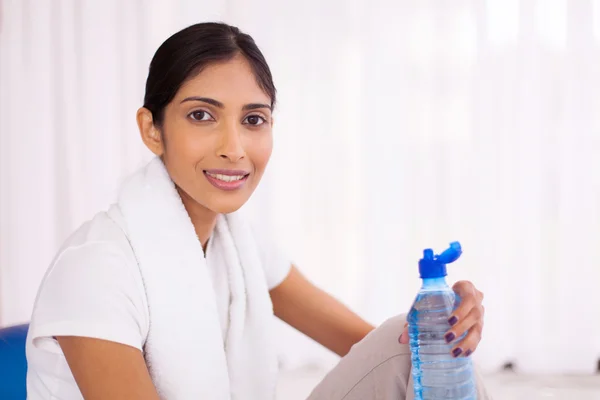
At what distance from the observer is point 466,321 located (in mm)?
1077

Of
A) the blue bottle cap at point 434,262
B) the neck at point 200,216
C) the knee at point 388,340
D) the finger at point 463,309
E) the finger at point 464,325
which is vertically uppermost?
the neck at point 200,216

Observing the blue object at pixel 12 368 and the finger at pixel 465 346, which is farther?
the blue object at pixel 12 368

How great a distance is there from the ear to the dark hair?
1cm

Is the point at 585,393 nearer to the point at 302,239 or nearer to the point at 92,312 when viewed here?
the point at 302,239

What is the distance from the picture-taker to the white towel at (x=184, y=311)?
3.63 feet

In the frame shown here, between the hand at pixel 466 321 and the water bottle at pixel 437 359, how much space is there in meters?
0.02

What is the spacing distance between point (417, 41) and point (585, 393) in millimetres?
1621

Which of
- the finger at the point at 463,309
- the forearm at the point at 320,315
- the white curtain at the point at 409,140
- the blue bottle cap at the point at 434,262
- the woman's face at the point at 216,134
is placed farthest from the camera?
the white curtain at the point at 409,140

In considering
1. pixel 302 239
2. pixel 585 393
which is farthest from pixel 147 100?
pixel 585 393

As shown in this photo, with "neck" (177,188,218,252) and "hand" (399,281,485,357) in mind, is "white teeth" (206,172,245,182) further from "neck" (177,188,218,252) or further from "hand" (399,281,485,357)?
"hand" (399,281,485,357)

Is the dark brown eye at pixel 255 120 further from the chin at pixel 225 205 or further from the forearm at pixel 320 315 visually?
the forearm at pixel 320 315

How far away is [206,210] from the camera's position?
1290mm

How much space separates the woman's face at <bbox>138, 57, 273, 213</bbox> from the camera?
1171 millimetres

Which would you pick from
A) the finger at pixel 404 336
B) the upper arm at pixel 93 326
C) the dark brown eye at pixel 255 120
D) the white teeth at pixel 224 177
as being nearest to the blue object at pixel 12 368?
the upper arm at pixel 93 326
